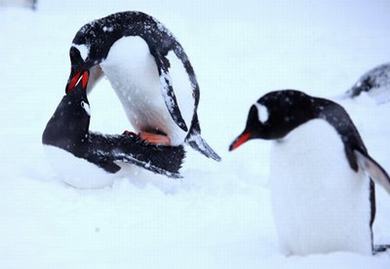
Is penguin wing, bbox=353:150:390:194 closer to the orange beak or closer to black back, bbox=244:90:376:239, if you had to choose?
black back, bbox=244:90:376:239

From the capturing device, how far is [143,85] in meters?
2.05

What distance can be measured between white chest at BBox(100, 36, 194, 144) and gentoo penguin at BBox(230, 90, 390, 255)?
0.78 m

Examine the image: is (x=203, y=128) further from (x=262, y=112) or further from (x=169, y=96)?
(x=262, y=112)

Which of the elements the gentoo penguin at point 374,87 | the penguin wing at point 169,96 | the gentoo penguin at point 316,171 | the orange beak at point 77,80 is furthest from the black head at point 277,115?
the gentoo penguin at point 374,87

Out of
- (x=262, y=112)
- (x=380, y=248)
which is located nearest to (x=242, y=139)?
(x=262, y=112)

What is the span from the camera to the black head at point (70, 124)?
→ 1844 millimetres

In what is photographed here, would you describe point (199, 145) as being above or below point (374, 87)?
below

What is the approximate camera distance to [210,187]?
6.44 ft

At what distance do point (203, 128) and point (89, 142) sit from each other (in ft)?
2.82

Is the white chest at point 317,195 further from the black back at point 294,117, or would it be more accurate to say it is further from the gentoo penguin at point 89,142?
the gentoo penguin at point 89,142

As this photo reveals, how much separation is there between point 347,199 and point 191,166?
36.9 inches

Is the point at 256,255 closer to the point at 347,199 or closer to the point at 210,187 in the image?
the point at 347,199

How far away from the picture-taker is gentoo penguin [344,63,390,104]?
298cm

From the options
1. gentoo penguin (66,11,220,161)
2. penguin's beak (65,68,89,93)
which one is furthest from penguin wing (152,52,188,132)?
penguin's beak (65,68,89,93)
